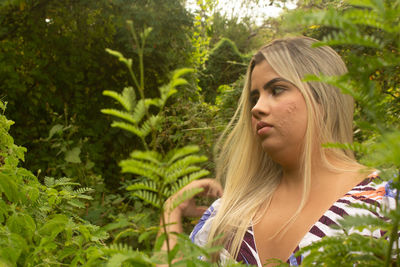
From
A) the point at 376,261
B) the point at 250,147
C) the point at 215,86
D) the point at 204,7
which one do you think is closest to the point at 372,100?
the point at 376,261

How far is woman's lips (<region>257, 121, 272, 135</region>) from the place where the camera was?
1586 millimetres

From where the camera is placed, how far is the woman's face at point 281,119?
62.2 inches

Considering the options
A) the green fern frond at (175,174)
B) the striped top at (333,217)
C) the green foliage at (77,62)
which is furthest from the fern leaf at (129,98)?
the green foliage at (77,62)

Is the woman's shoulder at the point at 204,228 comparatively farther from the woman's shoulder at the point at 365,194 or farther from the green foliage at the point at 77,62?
the green foliage at the point at 77,62

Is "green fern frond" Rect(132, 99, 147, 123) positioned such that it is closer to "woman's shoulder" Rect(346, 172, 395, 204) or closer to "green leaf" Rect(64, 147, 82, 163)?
"woman's shoulder" Rect(346, 172, 395, 204)

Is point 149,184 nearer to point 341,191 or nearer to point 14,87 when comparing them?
point 341,191

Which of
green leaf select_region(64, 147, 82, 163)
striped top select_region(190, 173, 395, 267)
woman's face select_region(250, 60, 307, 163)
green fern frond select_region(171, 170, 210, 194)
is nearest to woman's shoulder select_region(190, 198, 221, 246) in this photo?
striped top select_region(190, 173, 395, 267)

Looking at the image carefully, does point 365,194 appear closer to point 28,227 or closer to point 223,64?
point 28,227

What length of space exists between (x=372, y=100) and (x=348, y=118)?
1347 millimetres

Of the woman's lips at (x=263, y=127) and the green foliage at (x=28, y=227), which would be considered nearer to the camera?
the green foliage at (x=28, y=227)

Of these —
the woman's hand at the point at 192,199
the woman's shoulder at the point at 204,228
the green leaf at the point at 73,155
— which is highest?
the woman's hand at the point at 192,199

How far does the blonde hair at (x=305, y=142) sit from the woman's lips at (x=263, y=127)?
0.17m

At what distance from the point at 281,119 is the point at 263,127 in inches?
3.2

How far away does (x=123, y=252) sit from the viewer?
0.53 m
